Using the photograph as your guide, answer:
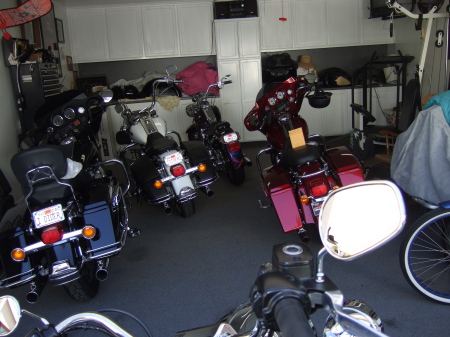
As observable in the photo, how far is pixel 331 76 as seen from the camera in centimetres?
682

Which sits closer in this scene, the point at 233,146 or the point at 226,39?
the point at 233,146

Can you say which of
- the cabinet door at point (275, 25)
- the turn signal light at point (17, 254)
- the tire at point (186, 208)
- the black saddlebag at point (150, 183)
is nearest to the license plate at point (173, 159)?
the black saddlebag at point (150, 183)

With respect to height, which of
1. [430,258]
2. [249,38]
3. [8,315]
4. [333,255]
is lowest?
[430,258]

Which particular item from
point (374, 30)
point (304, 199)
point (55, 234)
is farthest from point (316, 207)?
point (374, 30)

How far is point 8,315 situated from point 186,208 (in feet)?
9.17

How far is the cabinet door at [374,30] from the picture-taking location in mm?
6791

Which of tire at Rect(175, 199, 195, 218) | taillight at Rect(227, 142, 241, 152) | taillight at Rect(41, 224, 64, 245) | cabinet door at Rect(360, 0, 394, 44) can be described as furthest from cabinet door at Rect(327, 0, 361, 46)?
taillight at Rect(41, 224, 64, 245)

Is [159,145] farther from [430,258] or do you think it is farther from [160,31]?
[160,31]

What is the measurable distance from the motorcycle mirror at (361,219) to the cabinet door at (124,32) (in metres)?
6.40

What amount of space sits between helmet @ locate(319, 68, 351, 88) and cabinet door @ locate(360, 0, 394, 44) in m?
0.59

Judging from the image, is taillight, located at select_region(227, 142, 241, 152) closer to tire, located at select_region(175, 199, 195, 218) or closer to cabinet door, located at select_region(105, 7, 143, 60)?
tire, located at select_region(175, 199, 195, 218)

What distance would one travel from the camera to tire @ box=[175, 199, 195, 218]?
11.9 ft

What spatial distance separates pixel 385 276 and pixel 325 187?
590 mm

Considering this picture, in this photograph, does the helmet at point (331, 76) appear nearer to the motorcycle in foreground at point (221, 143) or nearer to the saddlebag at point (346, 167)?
the motorcycle in foreground at point (221, 143)
